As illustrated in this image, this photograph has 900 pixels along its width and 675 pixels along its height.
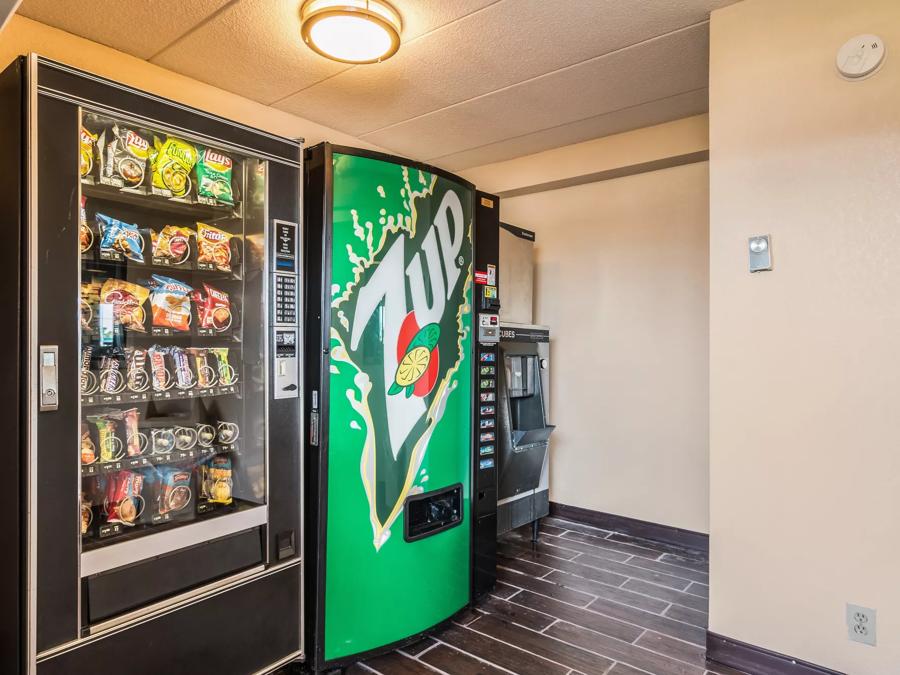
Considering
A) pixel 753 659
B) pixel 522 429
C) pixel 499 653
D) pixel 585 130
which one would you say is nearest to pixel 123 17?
pixel 585 130

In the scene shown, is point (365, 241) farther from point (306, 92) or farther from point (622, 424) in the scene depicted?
point (622, 424)

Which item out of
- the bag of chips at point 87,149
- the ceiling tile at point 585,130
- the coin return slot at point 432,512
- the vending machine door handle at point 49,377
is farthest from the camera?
the ceiling tile at point 585,130

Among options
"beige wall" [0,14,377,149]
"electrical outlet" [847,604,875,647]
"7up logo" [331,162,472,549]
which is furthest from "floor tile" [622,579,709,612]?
"beige wall" [0,14,377,149]

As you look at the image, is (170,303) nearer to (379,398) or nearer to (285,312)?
(285,312)

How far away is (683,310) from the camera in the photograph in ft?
11.1

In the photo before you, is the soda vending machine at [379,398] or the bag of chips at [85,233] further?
the soda vending machine at [379,398]

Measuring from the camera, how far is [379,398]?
2.13m

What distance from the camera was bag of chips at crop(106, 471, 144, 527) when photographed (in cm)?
169

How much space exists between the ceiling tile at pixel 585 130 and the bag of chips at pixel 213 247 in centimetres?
216

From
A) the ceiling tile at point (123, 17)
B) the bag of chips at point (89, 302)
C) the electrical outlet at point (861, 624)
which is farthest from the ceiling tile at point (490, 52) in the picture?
the electrical outlet at point (861, 624)

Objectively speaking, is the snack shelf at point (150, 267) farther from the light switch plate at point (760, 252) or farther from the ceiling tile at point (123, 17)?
the light switch plate at point (760, 252)

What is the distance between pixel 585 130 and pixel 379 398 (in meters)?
2.21

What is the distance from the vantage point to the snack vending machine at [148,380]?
1423 millimetres

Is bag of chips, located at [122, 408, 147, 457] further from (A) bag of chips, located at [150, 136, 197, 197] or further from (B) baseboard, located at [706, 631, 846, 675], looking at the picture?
(B) baseboard, located at [706, 631, 846, 675]
